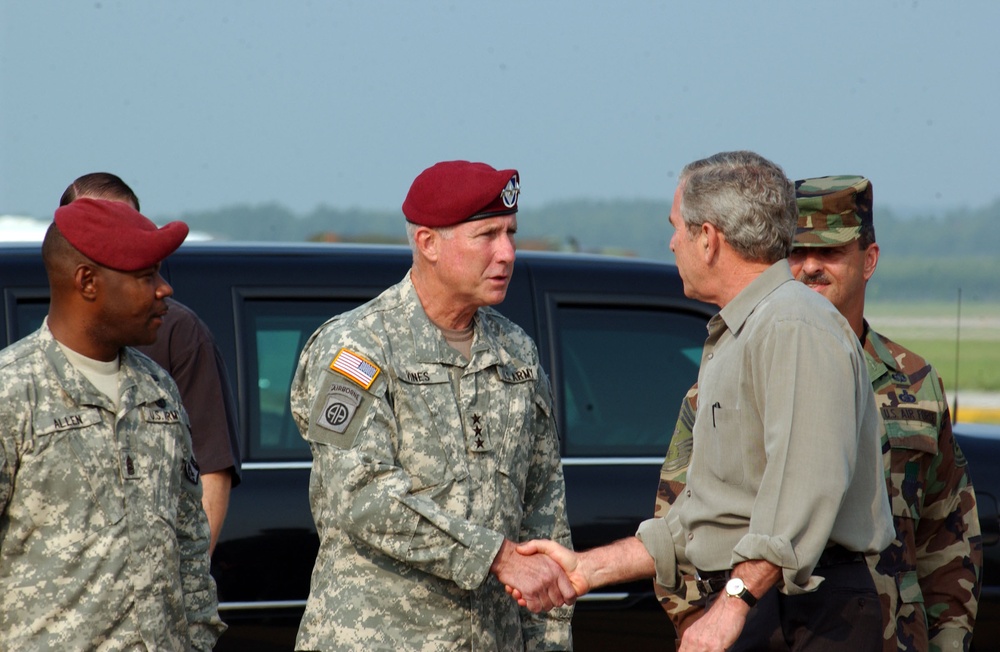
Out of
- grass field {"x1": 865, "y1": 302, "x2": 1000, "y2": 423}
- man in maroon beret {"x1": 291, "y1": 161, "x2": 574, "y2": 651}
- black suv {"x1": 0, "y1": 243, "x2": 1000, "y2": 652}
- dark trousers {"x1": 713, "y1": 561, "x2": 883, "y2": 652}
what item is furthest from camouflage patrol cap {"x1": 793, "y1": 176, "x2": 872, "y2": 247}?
grass field {"x1": 865, "y1": 302, "x2": 1000, "y2": 423}

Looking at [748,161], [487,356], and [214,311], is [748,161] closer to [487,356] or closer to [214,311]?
[487,356]

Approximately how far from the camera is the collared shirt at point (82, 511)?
8.53ft

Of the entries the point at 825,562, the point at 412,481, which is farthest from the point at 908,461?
the point at 412,481

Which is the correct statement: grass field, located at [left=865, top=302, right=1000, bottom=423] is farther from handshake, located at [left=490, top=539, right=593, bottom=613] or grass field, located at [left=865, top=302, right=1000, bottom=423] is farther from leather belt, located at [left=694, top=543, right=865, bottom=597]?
A: leather belt, located at [left=694, top=543, right=865, bottom=597]

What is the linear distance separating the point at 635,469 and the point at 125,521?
2.04 metres

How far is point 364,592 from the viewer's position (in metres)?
3.02

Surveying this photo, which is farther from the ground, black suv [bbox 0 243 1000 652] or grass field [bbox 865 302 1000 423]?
black suv [bbox 0 243 1000 652]

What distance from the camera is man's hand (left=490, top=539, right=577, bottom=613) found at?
2.93m

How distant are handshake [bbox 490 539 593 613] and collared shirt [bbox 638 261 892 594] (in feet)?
1.18

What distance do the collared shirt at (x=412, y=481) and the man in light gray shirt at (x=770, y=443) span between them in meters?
0.53

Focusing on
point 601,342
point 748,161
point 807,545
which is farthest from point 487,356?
point 601,342

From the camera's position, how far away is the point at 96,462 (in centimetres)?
267

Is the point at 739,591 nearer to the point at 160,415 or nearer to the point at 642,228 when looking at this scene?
the point at 160,415

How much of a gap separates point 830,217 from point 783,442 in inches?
41.6
